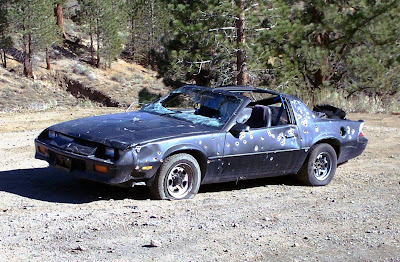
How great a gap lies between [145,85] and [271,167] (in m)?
42.0

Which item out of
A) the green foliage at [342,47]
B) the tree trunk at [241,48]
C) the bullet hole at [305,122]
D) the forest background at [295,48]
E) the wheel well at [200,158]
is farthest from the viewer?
the green foliage at [342,47]

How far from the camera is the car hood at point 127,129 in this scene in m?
7.29

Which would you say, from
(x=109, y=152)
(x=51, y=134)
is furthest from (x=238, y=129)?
(x=51, y=134)

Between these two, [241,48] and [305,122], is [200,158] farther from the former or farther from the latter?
[241,48]

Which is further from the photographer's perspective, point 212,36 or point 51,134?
point 212,36

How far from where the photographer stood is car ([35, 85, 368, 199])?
7.23 metres

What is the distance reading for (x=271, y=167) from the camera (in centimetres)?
861

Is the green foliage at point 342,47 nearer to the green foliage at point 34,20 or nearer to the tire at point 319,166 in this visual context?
the tire at point 319,166

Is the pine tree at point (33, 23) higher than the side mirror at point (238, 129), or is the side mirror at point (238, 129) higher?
the pine tree at point (33, 23)

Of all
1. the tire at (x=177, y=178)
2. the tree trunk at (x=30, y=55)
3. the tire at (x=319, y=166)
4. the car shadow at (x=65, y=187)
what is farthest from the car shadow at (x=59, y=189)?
the tree trunk at (x=30, y=55)

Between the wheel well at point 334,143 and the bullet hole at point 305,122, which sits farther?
the wheel well at point 334,143

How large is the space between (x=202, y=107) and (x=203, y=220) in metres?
2.40

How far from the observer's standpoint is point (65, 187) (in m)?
8.26

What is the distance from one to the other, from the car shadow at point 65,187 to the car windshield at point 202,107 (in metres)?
1.06
